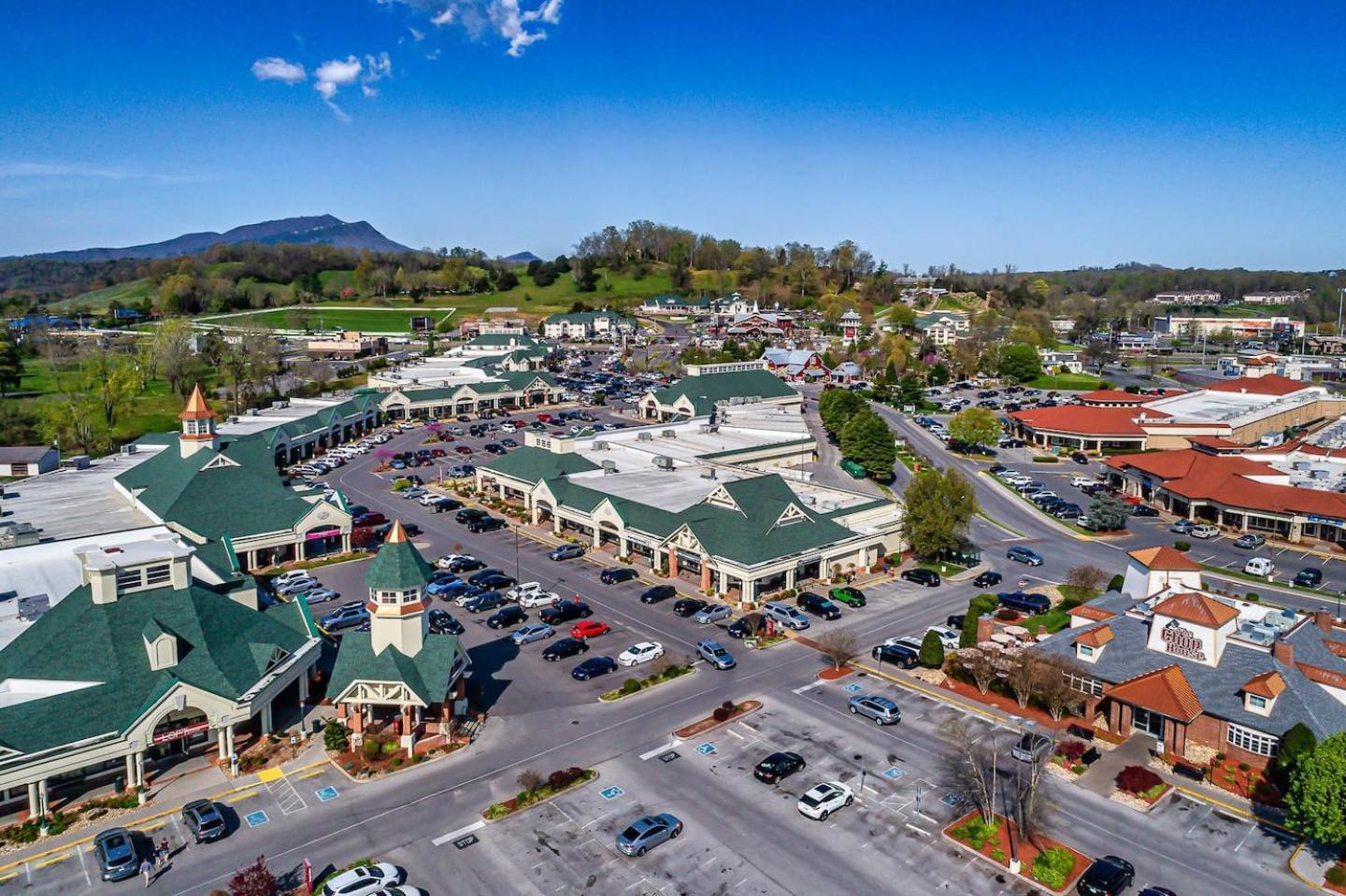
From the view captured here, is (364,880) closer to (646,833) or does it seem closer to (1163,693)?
(646,833)

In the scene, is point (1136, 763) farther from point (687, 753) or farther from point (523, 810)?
point (523, 810)

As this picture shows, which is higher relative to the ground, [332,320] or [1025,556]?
[332,320]

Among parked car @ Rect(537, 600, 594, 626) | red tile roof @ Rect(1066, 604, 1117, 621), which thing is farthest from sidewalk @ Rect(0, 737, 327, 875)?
red tile roof @ Rect(1066, 604, 1117, 621)

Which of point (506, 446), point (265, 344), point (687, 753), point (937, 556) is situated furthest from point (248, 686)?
point (265, 344)

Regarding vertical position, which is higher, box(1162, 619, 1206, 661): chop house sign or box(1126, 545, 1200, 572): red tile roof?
box(1126, 545, 1200, 572): red tile roof

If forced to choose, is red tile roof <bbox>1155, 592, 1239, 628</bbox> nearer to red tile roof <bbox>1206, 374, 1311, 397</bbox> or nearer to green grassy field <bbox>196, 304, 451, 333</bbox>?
red tile roof <bbox>1206, 374, 1311, 397</bbox>

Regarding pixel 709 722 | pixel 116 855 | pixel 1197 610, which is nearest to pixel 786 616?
pixel 709 722

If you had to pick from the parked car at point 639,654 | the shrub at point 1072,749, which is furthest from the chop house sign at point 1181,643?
the parked car at point 639,654
